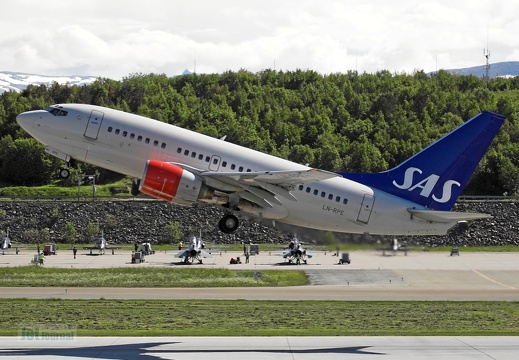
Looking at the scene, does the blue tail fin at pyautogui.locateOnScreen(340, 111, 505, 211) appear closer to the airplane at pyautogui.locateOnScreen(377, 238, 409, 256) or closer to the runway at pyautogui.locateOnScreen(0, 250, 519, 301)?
the airplane at pyautogui.locateOnScreen(377, 238, 409, 256)

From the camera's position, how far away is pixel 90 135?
56.0m

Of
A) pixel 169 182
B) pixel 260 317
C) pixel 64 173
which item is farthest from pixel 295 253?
pixel 169 182

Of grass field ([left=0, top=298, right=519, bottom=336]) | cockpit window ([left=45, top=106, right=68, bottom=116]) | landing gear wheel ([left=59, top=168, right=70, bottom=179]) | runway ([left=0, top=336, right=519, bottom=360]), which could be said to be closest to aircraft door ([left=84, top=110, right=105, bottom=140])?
cockpit window ([left=45, top=106, right=68, bottom=116])

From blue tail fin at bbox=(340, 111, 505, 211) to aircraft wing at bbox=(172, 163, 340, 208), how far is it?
5185 millimetres

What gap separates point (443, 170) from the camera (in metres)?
57.8

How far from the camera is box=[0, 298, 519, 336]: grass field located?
60.4 meters

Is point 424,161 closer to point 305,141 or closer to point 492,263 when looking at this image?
point 492,263

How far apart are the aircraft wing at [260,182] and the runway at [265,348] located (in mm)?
7651

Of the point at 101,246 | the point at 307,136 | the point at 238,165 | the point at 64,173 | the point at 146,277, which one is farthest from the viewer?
the point at 307,136

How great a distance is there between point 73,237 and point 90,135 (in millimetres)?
93726

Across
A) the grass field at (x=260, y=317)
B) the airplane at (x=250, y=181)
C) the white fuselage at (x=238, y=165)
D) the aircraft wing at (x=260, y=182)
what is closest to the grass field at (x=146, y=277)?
the grass field at (x=260, y=317)

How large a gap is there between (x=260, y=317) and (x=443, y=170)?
1784 cm

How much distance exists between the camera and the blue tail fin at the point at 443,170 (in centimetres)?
5731

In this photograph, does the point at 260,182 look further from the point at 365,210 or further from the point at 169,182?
the point at 365,210
